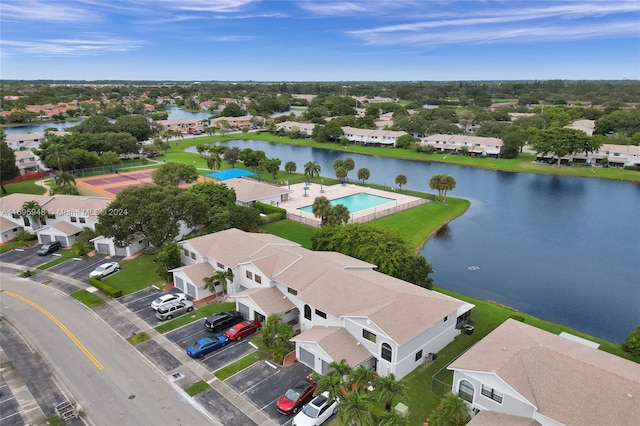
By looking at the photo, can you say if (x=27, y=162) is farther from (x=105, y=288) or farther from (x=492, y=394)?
(x=492, y=394)

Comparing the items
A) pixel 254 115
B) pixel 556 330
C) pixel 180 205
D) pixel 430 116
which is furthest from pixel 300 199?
pixel 254 115

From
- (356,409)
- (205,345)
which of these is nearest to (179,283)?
(205,345)

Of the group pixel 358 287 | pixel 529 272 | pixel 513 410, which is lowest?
pixel 529 272

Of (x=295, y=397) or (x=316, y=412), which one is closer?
(x=316, y=412)

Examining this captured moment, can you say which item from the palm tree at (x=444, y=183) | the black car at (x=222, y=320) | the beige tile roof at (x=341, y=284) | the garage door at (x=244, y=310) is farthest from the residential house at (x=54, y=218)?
the palm tree at (x=444, y=183)

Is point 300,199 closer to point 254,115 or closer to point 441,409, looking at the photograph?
point 441,409

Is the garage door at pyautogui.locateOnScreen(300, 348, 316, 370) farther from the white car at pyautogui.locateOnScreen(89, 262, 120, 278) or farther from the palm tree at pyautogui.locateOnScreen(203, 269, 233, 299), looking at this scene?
the white car at pyautogui.locateOnScreen(89, 262, 120, 278)
